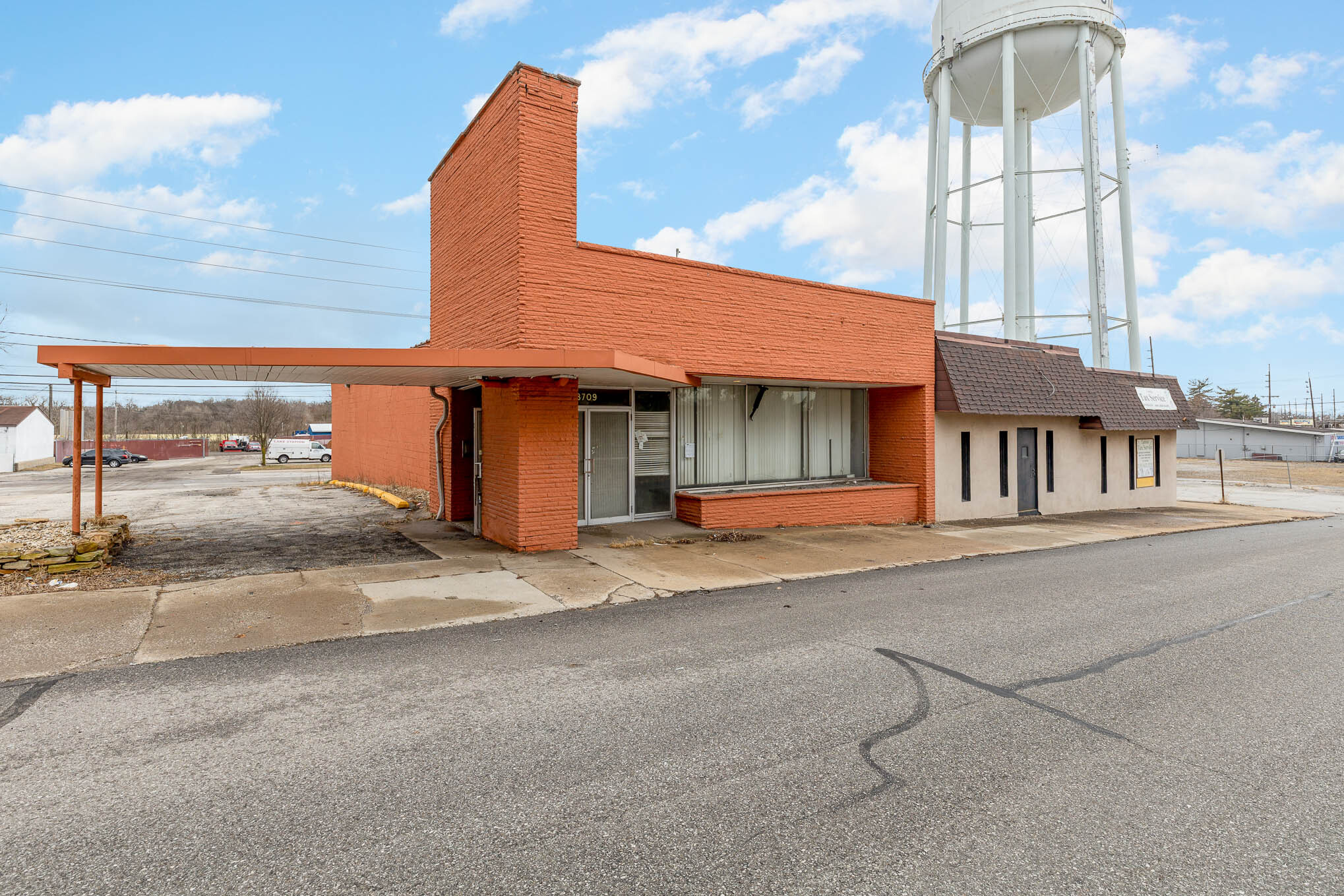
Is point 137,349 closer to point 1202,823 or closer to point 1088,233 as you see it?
point 1202,823

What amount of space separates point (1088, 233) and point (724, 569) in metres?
19.9

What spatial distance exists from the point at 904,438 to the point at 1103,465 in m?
7.94

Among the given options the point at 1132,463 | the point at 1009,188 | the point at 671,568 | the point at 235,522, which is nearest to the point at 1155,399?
the point at 1132,463

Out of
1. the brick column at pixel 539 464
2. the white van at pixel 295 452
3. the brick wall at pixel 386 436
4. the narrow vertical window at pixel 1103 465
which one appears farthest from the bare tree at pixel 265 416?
the narrow vertical window at pixel 1103 465

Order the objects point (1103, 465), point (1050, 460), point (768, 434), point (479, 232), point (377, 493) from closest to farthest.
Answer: point (479, 232) → point (768, 434) → point (1050, 460) → point (377, 493) → point (1103, 465)

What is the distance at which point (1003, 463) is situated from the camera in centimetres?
1705

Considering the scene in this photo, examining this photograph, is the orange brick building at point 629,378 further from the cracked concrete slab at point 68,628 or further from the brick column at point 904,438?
the cracked concrete slab at point 68,628

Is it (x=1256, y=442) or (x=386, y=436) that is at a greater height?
(x=386, y=436)

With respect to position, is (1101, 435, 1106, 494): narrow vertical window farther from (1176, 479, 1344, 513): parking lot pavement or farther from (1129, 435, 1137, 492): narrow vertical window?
(1176, 479, 1344, 513): parking lot pavement

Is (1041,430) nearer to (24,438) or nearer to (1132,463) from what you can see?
(1132,463)

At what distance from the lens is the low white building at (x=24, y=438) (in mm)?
41719

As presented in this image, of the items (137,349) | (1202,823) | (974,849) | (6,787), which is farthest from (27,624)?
(1202,823)

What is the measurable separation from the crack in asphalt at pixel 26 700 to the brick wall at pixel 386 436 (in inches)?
376

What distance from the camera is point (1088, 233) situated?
22438 mm
